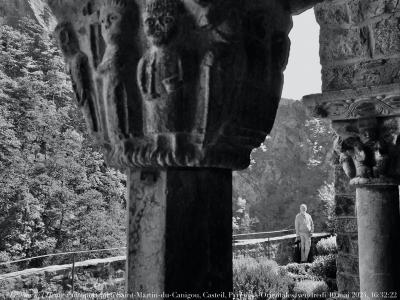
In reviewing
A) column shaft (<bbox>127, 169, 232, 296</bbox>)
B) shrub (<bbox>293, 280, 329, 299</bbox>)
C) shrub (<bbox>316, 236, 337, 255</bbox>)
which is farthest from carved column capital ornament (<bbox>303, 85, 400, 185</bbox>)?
shrub (<bbox>316, 236, 337, 255</bbox>)

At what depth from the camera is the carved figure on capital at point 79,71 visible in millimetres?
1074

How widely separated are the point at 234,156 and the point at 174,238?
0.24m

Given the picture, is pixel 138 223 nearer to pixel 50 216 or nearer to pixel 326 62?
pixel 326 62

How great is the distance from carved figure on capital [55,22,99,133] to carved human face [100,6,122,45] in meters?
0.11

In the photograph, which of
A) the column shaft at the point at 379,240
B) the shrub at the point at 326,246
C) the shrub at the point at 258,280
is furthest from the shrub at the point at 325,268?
the column shaft at the point at 379,240

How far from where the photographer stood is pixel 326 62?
2912mm

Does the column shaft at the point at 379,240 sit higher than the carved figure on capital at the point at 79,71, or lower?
lower

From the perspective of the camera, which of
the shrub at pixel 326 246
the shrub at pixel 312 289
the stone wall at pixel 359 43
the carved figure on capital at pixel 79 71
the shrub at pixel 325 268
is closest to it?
the carved figure on capital at pixel 79 71

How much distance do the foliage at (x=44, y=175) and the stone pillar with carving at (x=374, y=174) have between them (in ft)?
26.9

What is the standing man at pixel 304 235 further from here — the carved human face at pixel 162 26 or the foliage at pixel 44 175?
the carved human face at pixel 162 26

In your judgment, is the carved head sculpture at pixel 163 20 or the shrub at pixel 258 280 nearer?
the carved head sculpture at pixel 163 20

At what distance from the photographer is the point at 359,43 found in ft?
9.05

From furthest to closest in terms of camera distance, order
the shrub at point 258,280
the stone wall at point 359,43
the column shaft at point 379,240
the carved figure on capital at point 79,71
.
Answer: the shrub at point 258,280, the column shaft at point 379,240, the stone wall at point 359,43, the carved figure on capital at point 79,71

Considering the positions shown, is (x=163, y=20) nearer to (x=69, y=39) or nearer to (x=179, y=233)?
(x=69, y=39)
